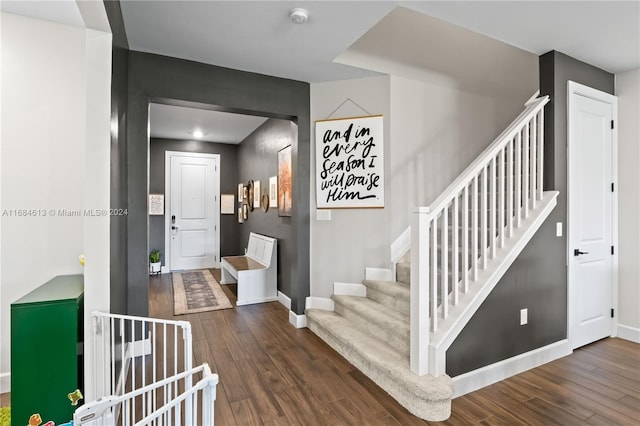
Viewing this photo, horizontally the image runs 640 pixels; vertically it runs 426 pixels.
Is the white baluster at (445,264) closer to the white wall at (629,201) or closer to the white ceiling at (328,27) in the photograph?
the white ceiling at (328,27)

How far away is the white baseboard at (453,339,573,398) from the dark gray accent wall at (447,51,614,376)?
4cm

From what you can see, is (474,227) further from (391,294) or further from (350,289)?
(350,289)

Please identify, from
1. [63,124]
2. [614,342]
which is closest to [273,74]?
[63,124]

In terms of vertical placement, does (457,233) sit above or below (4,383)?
above

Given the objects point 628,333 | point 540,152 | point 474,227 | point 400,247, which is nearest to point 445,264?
point 474,227

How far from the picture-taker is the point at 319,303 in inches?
138

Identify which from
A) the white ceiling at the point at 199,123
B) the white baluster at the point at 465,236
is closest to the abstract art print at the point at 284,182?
the white ceiling at the point at 199,123

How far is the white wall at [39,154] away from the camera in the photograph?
236 cm

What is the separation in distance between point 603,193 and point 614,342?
144 cm

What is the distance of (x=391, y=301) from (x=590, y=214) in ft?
6.74

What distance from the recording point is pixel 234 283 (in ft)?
17.8

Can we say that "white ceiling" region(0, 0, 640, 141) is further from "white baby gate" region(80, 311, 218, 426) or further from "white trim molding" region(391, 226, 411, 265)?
"white baby gate" region(80, 311, 218, 426)

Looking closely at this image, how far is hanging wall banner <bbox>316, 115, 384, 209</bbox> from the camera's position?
3.34 meters

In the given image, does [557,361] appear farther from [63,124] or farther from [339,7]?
[63,124]
